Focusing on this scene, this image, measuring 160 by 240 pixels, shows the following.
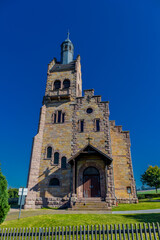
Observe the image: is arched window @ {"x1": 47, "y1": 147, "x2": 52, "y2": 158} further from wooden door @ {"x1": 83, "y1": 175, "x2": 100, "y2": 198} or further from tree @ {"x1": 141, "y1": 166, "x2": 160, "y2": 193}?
tree @ {"x1": 141, "y1": 166, "x2": 160, "y2": 193}

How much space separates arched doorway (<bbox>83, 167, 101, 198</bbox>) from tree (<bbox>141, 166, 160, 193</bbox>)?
822 inches

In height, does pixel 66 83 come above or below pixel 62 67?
below

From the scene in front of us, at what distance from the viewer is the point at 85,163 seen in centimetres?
1900

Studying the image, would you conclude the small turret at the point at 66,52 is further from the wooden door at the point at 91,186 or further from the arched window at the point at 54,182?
the wooden door at the point at 91,186

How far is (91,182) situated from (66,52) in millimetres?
25343

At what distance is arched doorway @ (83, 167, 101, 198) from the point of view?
18.0 meters

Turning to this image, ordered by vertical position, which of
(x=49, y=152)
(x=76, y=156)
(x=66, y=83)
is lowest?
(x=76, y=156)

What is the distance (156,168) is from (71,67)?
27247 millimetres

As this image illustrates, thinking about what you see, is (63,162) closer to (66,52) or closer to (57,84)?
(57,84)

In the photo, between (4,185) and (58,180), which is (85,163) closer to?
(58,180)

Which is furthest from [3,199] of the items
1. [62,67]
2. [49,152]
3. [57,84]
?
[62,67]

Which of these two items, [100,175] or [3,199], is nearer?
[3,199]

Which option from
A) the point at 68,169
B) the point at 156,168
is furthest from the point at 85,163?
the point at 156,168

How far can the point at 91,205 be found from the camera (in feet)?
51.3
